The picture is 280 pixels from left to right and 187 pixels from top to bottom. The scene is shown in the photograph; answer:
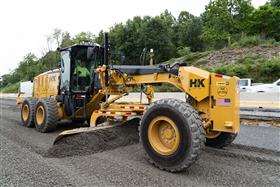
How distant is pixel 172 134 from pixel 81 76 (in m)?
4.50

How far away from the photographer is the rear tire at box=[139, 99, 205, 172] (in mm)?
4602

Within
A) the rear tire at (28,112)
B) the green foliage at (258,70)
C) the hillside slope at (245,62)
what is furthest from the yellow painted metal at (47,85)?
the green foliage at (258,70)

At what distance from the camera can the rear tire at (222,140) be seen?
6.01 metres

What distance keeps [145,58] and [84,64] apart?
270 cm

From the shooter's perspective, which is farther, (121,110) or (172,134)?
(121,110)

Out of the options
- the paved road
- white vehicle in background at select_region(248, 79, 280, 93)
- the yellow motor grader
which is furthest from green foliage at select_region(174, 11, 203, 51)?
the paved road

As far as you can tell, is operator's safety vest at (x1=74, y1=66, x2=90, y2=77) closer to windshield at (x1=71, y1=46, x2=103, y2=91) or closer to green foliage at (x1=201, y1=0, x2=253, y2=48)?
windshield at (x1=71, y1=46, x2=103, y2=91)

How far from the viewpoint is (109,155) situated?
579cm

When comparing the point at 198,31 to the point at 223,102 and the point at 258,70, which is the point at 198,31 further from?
the point at 223,102

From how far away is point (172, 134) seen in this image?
5.02 meters

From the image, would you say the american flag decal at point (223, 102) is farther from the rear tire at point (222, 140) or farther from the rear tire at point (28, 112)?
the rear tire at point (28, 112)

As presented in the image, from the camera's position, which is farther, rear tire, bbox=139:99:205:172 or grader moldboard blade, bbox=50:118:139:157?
grader moldboard blade, bbox=50:118:139:157


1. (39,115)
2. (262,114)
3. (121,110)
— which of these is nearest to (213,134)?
(121,110)

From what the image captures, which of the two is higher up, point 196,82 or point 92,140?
point 196,82
